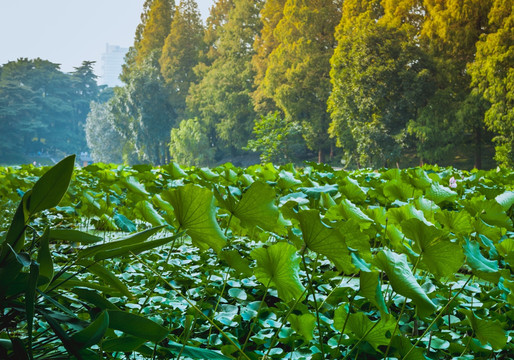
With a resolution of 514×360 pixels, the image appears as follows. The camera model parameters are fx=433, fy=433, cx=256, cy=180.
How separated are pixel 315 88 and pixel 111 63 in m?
84.4

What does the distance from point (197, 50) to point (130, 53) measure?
6.77m

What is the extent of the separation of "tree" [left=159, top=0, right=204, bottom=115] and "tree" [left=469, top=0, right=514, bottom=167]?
1518 centimetres

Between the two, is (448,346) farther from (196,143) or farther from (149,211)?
(196,143)

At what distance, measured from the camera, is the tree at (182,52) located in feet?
77.7

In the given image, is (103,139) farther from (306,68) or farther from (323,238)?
(323,238)

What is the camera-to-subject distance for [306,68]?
54.1 ft

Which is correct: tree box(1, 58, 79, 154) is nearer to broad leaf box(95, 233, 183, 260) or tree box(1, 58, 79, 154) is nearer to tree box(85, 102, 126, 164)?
tree box(85, 102, 126, 164)

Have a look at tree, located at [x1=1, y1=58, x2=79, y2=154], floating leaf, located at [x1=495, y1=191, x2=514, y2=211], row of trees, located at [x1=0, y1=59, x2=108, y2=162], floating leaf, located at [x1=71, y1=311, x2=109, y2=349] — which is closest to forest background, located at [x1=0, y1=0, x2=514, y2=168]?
row of trees, located at [x1=0, y1=59, x2=108, y2=162]

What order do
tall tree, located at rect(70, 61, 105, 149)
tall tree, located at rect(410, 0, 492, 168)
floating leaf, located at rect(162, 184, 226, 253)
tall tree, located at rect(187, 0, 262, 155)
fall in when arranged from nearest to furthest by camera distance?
floating leaf, located at rect(162, 184, 226, 253), tall tree, located at rect(410, 0, 492, 168), tall tree, located at rect(187, 0, 262, 155), tall tree, located at rect(70, 61, 105, 149)

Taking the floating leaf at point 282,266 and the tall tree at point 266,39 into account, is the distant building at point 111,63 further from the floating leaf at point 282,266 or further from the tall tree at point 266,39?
the floating leaf at point 282,266

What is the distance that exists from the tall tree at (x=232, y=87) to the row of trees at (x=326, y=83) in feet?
0.20

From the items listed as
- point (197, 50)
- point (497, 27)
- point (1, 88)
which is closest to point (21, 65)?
point (1, 88)

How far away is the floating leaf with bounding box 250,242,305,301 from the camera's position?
0.50 m

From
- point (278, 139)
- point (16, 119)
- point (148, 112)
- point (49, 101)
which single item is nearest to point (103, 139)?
point (49, 101)
